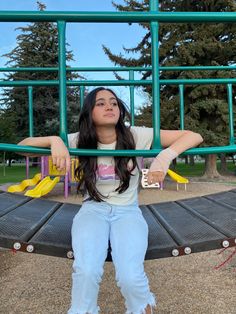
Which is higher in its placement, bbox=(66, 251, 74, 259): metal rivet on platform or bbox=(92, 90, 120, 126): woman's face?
bbox=(92, 90, 120, 126): woman's face

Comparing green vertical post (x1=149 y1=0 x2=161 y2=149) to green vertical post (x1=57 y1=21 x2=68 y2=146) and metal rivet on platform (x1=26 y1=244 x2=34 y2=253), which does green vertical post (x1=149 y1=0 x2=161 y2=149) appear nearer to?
green vertical post (x1=57 y1=21 x2=68 y2=146)

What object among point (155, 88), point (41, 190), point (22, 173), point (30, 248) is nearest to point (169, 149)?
point (155, 88)

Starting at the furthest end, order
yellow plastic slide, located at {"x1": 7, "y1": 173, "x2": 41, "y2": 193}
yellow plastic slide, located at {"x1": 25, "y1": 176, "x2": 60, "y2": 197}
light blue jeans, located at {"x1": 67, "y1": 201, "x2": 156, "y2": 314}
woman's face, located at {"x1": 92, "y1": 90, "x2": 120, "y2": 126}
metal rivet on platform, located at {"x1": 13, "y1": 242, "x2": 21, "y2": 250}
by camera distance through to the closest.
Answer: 1. yellow plastic slide, located at {"x1": 7, "y1": 173, "x2": 41, "y2": 193}
2. yellow plastic slide, located at {"x1": 25, "y1": 176, "x2": 60, "y2": 197}
3. woman's face, located at {"x1": 92, "y1": 90, "x2": 120, "y2": 126}
4. metal rivet on platform, located at {"x1": 13, "y1": 242, "x2": 21, "y2": 250}
5. light blue jeans, located at {"x1": 67, "y1": 201, "x2": 156, "y2": 314}

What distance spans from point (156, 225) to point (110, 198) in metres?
0.32

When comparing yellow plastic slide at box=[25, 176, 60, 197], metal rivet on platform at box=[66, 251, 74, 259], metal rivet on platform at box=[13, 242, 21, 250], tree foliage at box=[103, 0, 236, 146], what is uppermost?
tree foliage at box=[103, 0, 236, 146]

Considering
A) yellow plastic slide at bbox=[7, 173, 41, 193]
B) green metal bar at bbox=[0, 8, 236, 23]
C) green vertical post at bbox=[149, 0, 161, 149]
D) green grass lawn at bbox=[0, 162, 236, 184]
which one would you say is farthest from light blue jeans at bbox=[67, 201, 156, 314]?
green grass lawn at bbox=[0, 162, 236, 184]

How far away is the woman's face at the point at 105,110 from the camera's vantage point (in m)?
1.75

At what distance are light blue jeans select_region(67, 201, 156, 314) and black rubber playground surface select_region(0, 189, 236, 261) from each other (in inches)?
3.3

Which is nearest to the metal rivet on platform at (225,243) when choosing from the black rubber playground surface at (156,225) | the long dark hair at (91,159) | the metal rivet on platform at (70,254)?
the black rubber playground surface at (156,225)

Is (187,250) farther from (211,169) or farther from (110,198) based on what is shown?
(211,169)

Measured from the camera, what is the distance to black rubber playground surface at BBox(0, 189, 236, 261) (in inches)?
63.5

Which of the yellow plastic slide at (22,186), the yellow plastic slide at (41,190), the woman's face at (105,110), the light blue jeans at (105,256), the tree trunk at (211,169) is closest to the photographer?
the light blue jeans at (105,256)

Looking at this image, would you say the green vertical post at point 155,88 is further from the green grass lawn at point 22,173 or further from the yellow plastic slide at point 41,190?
the green grass lawn at point 22,173

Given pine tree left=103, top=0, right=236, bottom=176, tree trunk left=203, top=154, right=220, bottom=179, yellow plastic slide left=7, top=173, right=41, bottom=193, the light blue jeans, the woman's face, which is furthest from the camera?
tree trunk left=203, top=154, right=220, bottom=179
